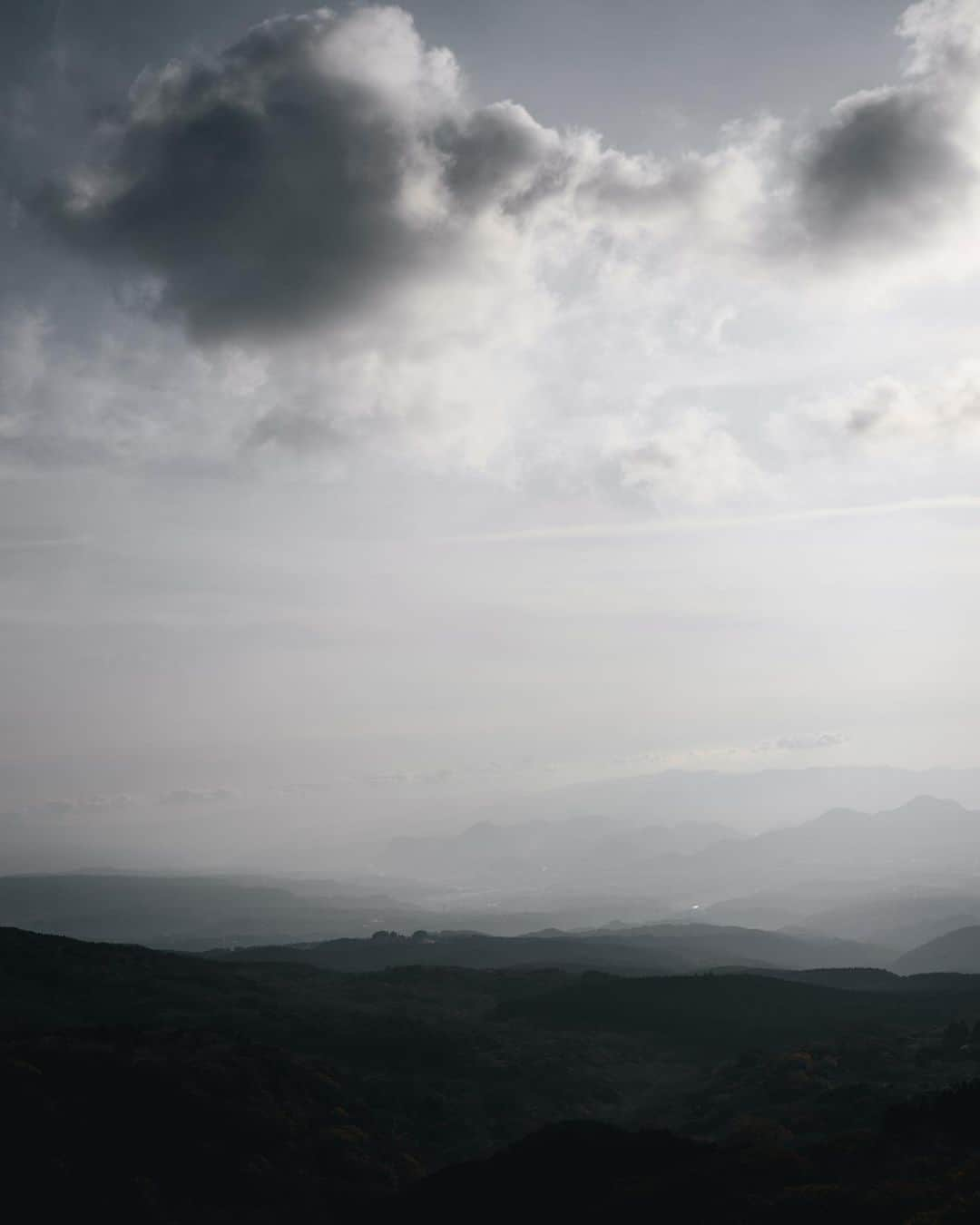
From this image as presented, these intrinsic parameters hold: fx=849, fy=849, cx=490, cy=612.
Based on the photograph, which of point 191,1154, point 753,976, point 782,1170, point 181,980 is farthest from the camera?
point 753,976

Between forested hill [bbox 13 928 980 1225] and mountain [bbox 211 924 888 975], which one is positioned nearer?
forested hill [bbox 13 928 980 1225]

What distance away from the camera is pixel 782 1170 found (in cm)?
3669

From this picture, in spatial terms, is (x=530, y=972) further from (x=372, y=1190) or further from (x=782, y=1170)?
(x=782, y=1170)

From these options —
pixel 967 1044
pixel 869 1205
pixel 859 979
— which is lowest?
pixel 859 979

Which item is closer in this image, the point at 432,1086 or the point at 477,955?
the point at 432,1086

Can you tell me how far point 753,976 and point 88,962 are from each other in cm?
8344

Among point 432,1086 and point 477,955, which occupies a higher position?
point 432,1086

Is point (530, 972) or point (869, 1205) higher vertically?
point (869, 1205)

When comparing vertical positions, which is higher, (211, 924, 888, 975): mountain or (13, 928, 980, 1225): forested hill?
(13, 928, 980, 1225): forested hill

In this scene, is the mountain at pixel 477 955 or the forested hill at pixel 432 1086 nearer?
the forested hill at pixel 432 1086

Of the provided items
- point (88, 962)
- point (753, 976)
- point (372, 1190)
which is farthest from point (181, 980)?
point (753, 976)

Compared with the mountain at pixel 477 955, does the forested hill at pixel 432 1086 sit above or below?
above

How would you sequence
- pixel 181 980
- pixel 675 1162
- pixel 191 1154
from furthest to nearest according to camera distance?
1. pixel 181 980
2. pixel 191 1154
3. pixel 675 1162

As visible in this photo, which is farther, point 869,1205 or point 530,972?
point 530,972
